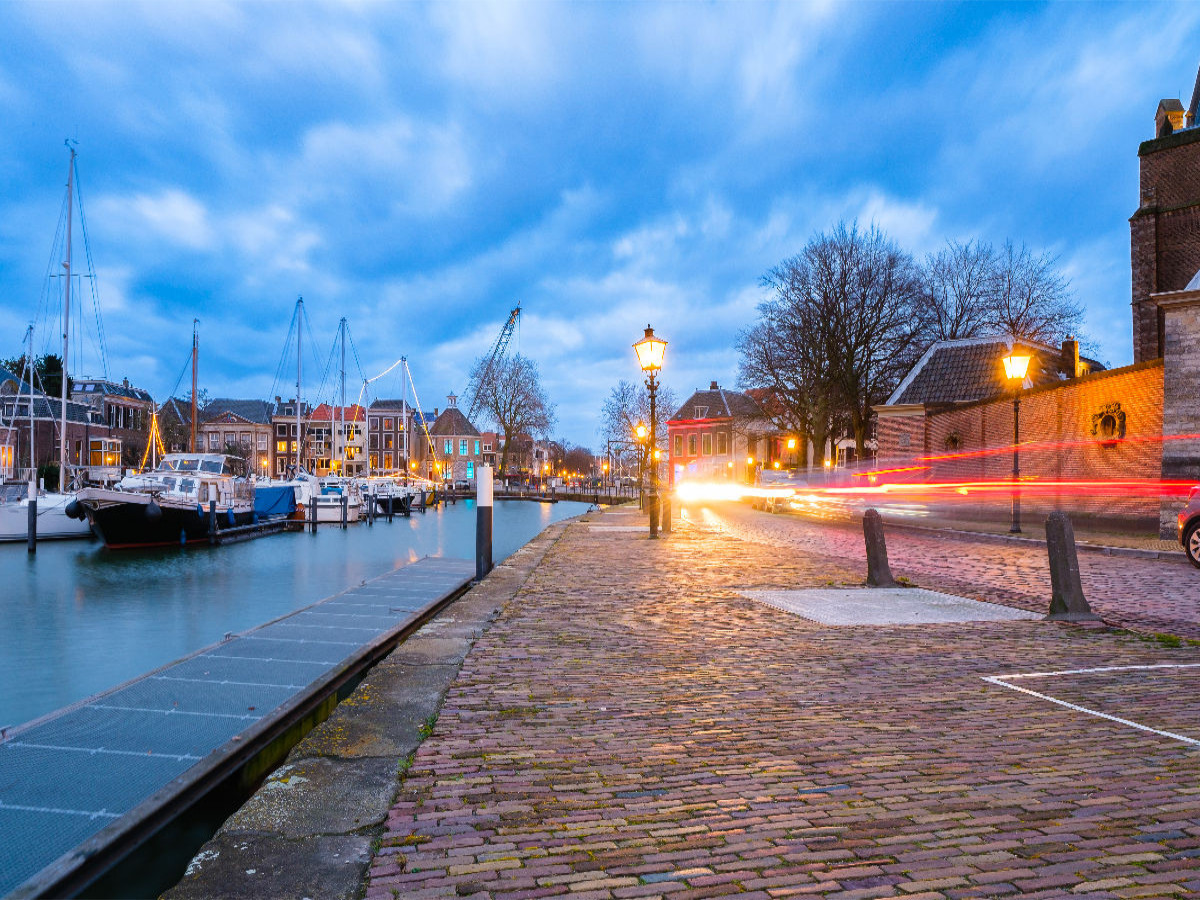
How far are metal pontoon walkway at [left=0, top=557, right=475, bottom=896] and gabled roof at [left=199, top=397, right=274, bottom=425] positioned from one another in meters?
92.2

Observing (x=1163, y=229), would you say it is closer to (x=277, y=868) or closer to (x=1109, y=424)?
(x=1109, y=424)

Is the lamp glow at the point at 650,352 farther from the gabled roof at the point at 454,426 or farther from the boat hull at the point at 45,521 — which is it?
the gabled roof at the point at 454,426

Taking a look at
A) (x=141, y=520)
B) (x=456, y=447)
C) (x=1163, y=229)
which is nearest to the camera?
(x=1163, y=229)

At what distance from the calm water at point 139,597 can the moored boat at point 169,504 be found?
1.29 metres

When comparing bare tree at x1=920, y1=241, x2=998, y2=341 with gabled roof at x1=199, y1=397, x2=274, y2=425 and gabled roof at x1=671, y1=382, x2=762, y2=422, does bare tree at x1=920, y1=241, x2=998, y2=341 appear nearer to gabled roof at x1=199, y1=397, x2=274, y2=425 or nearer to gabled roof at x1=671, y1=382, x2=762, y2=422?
gabled roof at x1=671, y1=382, x2=762, y2=422

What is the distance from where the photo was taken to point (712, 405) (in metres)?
84.1

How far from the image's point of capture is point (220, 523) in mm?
37000

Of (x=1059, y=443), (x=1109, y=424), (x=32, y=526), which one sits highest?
(x=1109, y=424)

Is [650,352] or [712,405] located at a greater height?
[712,405]

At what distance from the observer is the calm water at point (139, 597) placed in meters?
12.9

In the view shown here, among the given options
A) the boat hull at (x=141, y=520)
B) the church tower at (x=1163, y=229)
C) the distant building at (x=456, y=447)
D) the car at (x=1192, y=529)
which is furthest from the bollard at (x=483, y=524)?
the distant building at (x=456, y=447)

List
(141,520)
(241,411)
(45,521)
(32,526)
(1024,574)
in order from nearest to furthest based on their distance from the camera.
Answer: (1024,574) → (32,526) → (141,520) → (45,521) → (241,411)

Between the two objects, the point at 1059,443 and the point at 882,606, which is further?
the point at 1059,443

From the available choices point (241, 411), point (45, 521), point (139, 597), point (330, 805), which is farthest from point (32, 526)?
point (241, 411)
